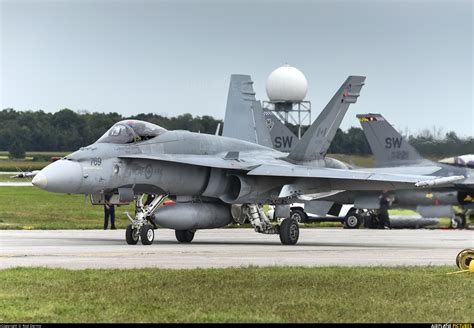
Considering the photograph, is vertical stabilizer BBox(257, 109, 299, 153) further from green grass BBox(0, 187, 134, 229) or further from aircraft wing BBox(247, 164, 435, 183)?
aircraft wing BBox(247, 164, 435, 183)

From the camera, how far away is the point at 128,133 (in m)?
19.9

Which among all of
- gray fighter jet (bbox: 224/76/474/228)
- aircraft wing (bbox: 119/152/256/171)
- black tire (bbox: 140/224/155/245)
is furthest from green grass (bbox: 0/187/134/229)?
black tire (bbox: 140/224/155/245)

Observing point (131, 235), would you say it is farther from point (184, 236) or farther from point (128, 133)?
point (184, 236)

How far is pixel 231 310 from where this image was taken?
30.1ft

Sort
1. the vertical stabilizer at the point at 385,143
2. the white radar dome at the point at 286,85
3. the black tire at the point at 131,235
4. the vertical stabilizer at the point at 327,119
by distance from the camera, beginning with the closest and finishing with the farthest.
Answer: the black tire at the point at 131,235, the vertical stabilizer at the point at 327,119, the vertical stabilizer at the point at 385,143, the white radar dome at the point at 286,85

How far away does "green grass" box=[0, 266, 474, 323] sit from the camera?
880 centimetres

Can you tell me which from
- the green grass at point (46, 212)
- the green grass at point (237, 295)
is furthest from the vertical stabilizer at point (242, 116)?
the green grass at point (237, 295)

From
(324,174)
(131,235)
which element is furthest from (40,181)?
(324,174)

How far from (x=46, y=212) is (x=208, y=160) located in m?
15.6

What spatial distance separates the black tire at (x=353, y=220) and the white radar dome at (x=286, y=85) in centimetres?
1764

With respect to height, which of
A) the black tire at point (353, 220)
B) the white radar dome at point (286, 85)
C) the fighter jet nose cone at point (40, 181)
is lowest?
the black tire at point (353, 220)

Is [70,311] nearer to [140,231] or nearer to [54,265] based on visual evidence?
[54,265]

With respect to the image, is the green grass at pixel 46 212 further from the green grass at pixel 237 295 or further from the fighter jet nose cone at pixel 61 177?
the green grass at pixel 237 295

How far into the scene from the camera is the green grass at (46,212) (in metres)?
29.8
